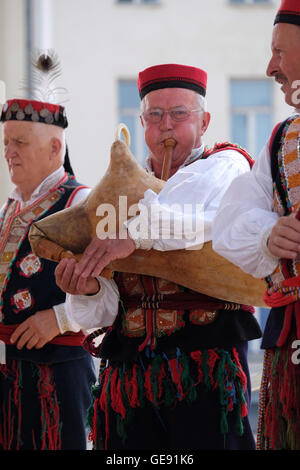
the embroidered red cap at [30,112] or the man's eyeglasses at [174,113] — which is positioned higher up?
the embroidered red cap at [30,112]

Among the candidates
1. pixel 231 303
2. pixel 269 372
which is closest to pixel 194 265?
pixel 231 303

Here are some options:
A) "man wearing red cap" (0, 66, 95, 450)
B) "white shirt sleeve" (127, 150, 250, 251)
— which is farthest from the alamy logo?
"white shirt sleeve" (127, 150, 250, 251)

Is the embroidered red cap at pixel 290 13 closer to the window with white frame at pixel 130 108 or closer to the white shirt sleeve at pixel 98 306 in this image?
the white shirt sleeve at pixel 98 306

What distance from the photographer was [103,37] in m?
10.5

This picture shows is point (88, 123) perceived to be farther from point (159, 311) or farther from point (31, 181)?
point (159, 311)

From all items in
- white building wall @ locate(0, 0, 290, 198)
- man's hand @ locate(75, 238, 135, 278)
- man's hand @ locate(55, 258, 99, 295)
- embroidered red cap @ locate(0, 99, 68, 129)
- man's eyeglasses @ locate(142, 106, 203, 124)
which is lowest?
man's hand @ locate(55, 258, 99, 295)

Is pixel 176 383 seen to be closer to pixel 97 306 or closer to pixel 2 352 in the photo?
pixel 97 306

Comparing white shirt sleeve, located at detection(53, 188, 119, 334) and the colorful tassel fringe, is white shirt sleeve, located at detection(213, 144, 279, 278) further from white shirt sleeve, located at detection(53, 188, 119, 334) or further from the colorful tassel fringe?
white shirt sleeve, located at detection(53, 188, 119, 334)

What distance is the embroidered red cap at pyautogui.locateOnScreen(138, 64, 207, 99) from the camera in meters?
3.08

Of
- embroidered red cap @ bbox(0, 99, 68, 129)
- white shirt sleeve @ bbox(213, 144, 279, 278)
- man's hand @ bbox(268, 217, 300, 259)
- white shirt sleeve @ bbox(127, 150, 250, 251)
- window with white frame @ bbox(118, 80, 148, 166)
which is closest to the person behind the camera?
man's hand @ bbox(268, 217, 300, 259)

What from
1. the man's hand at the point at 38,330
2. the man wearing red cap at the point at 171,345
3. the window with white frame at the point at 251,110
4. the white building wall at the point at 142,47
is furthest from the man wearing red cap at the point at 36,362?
the window with white frame at the point at 251,110

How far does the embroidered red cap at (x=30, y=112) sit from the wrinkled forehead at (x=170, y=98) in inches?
36.0

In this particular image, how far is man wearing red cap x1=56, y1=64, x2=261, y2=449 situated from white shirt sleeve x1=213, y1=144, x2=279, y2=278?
1.00 ft

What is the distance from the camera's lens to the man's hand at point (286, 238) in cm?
215
